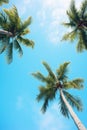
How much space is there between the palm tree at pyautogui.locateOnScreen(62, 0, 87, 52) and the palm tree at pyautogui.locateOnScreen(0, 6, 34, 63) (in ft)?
18.4

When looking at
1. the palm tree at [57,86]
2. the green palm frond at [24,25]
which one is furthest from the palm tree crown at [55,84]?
the green palm frond at [24,25]

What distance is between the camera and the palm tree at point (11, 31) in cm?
2225

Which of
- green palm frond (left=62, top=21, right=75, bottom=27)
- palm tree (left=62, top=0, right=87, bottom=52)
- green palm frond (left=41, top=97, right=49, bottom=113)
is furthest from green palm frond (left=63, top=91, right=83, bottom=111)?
green palm frond (left=62, top=21, right=75, bottom=27)

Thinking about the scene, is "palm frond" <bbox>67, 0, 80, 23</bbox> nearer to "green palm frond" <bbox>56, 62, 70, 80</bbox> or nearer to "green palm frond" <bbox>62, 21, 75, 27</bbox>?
"green palm frond" <bbox>62, 21, 75, 27</bbox>

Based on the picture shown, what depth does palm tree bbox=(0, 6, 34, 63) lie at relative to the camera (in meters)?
22.2

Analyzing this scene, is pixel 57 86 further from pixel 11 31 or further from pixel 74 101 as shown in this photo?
pixel 11 31

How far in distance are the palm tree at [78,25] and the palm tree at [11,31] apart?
559cm

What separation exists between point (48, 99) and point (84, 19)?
9.50 meters

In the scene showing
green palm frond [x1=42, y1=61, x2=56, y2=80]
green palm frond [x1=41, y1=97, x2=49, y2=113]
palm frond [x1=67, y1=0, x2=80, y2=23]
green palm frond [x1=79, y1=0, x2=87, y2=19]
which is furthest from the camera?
green palm frond [x1=42, y1=61, x2=56, y2=80]

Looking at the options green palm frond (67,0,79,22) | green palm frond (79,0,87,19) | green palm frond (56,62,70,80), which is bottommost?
green palm frond (56,62,70,80)

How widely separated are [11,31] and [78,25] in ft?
28.0

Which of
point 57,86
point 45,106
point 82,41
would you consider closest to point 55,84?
point 57,86

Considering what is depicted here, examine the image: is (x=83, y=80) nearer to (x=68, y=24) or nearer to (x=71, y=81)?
(x=71, y=81)

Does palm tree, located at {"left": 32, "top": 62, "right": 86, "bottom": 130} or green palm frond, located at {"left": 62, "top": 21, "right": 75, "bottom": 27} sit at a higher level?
green palm frond, located at {"left": 62, "top": 21, "right": 75, "bottom": 27}
